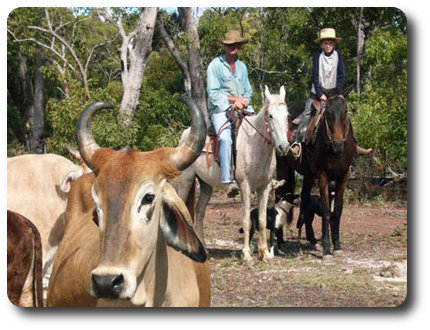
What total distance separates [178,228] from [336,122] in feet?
13.1

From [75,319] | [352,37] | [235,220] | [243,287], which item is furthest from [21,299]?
[235,220]

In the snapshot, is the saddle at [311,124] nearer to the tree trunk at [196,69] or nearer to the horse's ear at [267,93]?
the horse's ear at [267,93]

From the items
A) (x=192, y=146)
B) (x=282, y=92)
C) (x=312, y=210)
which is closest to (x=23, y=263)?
(x=192, y=146)

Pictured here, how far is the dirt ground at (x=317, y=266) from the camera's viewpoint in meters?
5.96

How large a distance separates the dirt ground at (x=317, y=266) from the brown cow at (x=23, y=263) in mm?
1392

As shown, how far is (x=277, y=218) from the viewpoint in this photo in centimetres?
891

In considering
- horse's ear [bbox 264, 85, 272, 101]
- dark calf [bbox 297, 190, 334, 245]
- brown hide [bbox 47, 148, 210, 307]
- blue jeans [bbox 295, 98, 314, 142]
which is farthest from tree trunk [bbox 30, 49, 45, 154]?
dark calf [bbox 297, 190, 334, 245]

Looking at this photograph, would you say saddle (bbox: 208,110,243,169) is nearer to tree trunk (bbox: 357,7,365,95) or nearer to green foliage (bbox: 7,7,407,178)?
green foliage (bbox: 7,7,407,178)

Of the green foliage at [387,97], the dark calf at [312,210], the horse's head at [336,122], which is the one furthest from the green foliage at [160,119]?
the dark calf at [312,210]

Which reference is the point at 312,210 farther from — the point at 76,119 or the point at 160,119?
the point at 76,119

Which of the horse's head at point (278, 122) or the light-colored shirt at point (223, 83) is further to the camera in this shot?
the horse's head at point (278, 122)

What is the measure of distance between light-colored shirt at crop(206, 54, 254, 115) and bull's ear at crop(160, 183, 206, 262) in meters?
3.63
